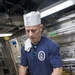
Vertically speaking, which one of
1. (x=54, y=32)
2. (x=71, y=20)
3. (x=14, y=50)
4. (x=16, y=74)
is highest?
(x=71, y=20)

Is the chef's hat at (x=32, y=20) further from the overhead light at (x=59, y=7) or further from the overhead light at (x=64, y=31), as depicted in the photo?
the overhead light at (x=64, y=31)

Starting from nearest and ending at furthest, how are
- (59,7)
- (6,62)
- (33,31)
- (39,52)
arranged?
(33,31), (39,52), (59,7), (6,62)

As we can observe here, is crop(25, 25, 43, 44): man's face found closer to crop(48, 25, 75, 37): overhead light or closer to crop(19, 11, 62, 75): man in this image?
crop(19, 11, 62, 75): man

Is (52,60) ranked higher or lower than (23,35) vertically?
lower

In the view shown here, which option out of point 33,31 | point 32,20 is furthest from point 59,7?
point 33,31

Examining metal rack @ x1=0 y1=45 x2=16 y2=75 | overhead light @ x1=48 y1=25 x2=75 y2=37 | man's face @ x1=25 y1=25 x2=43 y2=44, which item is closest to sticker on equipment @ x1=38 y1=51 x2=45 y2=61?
man's face @ x1=25 y1=25 x2=43 y2=44

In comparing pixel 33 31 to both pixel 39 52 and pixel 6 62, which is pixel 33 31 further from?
pixel 6 62

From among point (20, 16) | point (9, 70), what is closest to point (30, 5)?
point (20, 16)

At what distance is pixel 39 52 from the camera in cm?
206

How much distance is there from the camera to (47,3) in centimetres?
355

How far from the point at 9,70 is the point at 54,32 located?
261 centimetres

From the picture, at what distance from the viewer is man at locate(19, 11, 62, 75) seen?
1.94 meters

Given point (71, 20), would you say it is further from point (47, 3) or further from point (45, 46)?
point (45, 46)

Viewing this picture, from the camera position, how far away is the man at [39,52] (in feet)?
6.38
